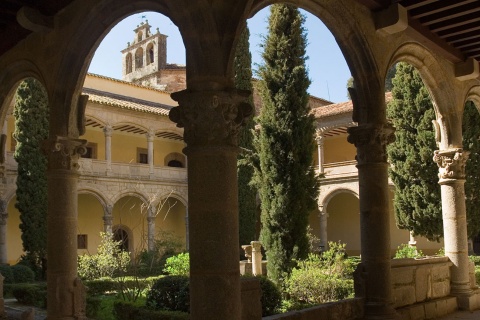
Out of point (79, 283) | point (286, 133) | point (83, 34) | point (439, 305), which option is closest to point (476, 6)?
point (439, 305)

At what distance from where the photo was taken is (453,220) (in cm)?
757

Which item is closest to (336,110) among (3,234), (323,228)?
(323,228)

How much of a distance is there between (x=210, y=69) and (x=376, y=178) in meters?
2.88

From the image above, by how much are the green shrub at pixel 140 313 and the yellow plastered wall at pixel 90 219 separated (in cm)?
1311

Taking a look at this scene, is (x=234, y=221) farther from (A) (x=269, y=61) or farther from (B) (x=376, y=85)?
(A) (x=269, y=61)

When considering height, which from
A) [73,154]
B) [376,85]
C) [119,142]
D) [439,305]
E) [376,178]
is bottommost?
[439,305]

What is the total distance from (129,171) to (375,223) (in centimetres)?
1608

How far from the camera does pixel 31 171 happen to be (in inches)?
631

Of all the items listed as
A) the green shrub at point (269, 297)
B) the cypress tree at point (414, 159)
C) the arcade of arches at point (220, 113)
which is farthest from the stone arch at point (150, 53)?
the green shrub at point (269, 297)

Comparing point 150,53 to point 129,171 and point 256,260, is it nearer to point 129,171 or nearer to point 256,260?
point 129,171

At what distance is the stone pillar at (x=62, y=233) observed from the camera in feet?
18.9

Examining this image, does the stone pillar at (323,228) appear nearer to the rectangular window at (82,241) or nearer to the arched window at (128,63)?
the rectangular window at (82,241)

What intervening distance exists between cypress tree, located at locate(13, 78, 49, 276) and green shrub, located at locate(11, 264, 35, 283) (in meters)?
1.12

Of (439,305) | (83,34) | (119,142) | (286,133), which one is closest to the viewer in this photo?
(83,34)
